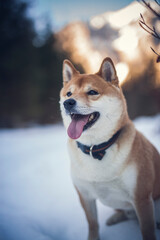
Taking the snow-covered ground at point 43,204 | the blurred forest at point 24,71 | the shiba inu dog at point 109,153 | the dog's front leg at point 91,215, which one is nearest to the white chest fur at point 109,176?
the shiba inu dog at point 109,153

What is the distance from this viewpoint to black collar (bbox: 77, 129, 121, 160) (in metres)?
1.54

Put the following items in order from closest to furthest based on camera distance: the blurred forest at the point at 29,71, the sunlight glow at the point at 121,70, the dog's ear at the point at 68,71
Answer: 1. the dog's ear at the point at 68,71
2. the sunlight glow at the point at 121,70
3. the blurred forest at the point at 29,71

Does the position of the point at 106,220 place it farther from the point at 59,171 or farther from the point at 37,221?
the point at 59,171

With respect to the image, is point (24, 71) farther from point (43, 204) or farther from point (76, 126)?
point (76, 126)

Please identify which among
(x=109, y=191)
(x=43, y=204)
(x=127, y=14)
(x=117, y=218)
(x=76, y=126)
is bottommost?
(x=117, y=218)

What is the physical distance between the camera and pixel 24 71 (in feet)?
26.6

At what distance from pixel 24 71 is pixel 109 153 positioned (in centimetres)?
751

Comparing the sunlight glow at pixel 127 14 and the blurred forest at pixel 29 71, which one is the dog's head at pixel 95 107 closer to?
the sunlight glow at pixel 127 14

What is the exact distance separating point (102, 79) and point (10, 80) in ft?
24.2

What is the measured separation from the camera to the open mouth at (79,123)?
151 centimetres

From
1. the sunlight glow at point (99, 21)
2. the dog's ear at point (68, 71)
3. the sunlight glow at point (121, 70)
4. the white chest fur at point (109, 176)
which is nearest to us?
the white chest fur at point (109, 176)

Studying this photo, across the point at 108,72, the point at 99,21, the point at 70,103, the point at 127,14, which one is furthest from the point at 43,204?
the point at 99,21

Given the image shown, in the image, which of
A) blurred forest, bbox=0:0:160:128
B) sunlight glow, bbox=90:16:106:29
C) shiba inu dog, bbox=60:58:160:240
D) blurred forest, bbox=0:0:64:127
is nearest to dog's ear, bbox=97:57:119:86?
shiba inu dog, bbox=60:58:160:240

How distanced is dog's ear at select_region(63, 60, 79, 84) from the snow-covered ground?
1.63 meters
